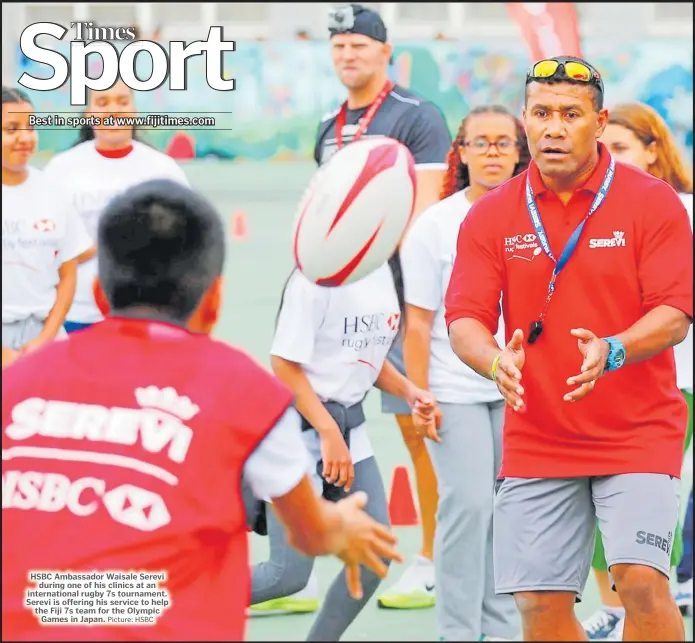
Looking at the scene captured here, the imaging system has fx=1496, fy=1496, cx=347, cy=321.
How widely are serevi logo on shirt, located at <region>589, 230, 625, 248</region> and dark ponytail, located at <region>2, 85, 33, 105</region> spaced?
3.82 m

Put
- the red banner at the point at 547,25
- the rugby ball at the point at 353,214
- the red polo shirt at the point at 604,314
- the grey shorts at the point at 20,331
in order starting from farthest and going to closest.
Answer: the red banner at the point at 547,25
the grey shorts at the point at 20,331
the rugby ball at the point at 353,214
the red polo shirt at the point at 604,314

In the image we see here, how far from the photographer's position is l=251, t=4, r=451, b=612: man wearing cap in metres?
6.89

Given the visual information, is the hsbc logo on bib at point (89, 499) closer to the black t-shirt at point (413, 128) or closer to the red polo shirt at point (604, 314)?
the red polo shirt at point (604, 314)

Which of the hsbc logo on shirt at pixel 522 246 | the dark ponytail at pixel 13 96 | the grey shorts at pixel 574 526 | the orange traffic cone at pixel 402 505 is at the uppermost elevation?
the dark ponytail at pixel 13 96

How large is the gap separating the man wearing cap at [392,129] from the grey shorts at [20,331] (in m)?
1.62

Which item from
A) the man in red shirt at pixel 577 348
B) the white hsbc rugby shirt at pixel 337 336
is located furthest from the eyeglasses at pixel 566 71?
the white hsbc rugby shirt at pixel 337 336

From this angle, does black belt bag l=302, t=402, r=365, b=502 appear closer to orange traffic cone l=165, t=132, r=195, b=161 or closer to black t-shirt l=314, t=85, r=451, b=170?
black t-shirt l=314, t=85, r=451, b=170

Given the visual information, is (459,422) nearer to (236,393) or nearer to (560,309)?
(560,309)

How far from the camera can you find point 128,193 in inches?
122

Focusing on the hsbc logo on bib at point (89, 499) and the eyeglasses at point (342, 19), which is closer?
the hsbc logo on bib at point (89, 499)

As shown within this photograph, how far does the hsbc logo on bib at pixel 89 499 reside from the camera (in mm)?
2848

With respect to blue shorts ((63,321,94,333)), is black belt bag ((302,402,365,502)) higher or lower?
lower

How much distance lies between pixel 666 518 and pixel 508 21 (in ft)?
121

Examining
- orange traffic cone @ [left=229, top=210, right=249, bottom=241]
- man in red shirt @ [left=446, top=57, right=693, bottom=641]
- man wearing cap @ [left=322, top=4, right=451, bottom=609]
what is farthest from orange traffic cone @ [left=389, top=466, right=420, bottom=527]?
orange traffic cone @ [left=229, top=210, right=249, bottom=241]
